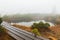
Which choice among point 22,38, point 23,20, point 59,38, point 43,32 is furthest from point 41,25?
point 23,20

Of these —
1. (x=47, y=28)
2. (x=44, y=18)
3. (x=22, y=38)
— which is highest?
(x=44, y=18)

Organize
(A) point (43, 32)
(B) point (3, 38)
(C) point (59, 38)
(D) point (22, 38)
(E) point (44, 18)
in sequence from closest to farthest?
(B) point (3, 38)
(D) point (22, 38)
(C) point (59, 38)
(A) point (43, 32)
(E) point (44, 18)

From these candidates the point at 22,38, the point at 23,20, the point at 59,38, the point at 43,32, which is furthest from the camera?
the point at 23,20

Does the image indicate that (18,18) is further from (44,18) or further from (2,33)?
(2,33)

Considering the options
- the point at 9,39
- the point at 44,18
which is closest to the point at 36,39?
the point at 9,39

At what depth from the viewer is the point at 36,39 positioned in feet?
81.7

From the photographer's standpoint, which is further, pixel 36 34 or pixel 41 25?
pixel 41 25

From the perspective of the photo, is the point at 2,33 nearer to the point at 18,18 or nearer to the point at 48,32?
the point at 48,32

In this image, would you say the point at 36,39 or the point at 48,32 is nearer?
the point at 36,39

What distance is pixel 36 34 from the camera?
27.3 metres

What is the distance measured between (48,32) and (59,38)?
421 cm

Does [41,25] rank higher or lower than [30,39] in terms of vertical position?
higher

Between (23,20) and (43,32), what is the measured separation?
97.2 ft

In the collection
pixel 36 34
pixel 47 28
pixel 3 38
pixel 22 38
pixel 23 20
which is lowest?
pixel 3 38
